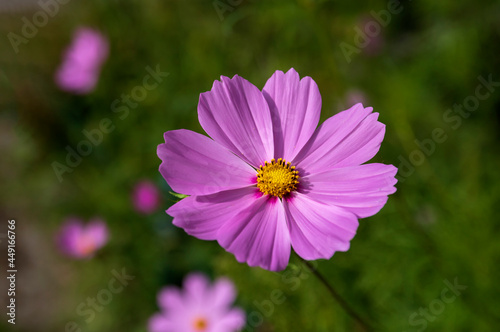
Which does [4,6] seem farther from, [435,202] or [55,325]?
[435,202]

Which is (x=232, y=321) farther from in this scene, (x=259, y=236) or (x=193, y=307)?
(x=259, y=236)

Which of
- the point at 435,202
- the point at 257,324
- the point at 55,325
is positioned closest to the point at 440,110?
the point at 435,202

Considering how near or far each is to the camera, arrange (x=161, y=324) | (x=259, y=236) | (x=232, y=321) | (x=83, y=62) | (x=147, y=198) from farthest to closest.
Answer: (x=83, y=62) → (x=147, y=198) → (x=161, y=324) → (x=232, y=321) → (x=259, y=236)

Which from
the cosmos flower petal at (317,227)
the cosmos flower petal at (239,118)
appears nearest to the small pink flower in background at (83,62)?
the cosmos flower petal at (239,118)

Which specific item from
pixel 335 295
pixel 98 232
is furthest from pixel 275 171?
pixel 98 232

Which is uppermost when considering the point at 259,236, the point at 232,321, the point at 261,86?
the point at 261,86
